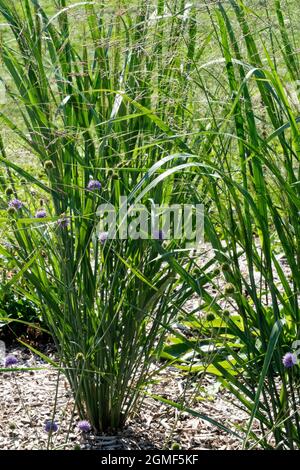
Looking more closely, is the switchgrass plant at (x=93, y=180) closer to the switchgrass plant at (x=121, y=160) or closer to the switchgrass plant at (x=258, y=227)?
the switchgrass plant at (x=121, y=160)

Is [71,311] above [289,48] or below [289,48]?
below

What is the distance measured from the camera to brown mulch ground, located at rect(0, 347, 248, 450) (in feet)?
9.42

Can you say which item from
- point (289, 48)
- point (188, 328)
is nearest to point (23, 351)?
point (188, 328)

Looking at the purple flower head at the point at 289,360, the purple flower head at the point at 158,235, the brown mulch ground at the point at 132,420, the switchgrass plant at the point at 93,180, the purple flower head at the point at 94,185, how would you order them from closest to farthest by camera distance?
the purple flower head at the point at 289,360 → the purple flower head at the point at 158,235 → the purple flower head at the point at 94,185 → the switchgrass plant at the point at 93,180 → the brown mulch ground at the point at 132,420

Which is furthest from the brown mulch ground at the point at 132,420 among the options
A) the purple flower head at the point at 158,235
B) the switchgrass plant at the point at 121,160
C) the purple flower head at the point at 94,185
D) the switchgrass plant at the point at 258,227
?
the purple flower head at the point at 94,185

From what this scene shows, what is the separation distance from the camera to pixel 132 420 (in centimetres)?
302

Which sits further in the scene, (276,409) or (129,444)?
(129,444)

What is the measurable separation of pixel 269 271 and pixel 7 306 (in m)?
1.82

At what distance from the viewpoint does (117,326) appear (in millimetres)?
2758

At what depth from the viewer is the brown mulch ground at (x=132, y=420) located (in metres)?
2.87

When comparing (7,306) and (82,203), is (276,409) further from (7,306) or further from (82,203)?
(7,306)

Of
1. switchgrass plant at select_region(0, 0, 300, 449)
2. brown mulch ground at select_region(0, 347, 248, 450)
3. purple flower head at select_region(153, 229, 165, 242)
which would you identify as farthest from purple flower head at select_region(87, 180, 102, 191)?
brown mulch ground at select_region(0, 347, 248, 450)

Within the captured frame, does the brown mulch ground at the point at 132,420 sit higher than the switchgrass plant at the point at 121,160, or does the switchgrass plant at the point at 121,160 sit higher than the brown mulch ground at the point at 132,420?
the switchgrass plant at the point at 121,160
